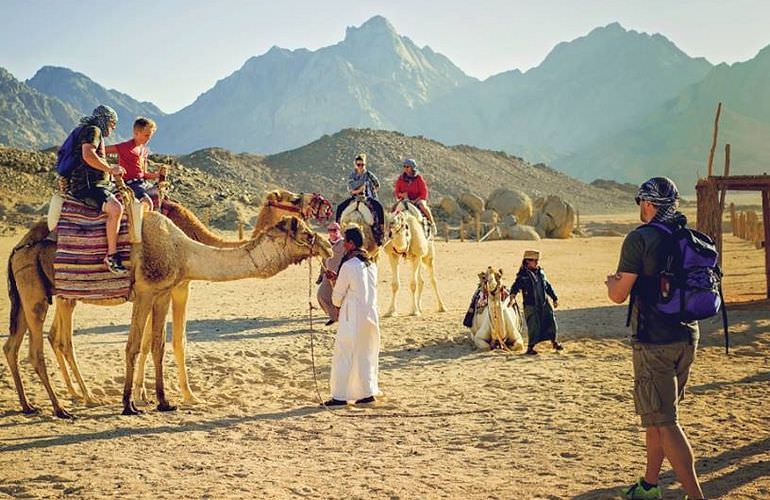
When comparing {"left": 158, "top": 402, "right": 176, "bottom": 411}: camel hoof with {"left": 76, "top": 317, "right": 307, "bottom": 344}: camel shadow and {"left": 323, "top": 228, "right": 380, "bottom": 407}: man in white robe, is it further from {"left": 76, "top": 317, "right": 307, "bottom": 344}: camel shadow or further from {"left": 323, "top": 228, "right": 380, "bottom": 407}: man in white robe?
{"left": 76, "top": 317, "right": 307, "bottom": 344}: camel shadow

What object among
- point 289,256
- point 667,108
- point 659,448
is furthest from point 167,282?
point 667,108

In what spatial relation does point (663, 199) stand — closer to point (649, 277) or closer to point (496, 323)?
point (649, 277)

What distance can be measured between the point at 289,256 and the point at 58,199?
96.7 inches

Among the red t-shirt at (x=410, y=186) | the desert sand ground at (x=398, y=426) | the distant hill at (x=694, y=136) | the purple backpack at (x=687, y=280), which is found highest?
the distant hill at (x=694, y=136)

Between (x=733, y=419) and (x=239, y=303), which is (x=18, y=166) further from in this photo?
(x=733, y=419)

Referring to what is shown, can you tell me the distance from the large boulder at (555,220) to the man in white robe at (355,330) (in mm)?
35333

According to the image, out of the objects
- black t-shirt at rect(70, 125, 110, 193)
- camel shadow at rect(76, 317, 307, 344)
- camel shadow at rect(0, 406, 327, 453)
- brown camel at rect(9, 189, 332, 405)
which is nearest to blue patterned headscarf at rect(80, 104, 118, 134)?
black t-shirt at rect(70, 125, 110, 193)

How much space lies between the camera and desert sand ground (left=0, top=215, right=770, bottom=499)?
6.52 metres

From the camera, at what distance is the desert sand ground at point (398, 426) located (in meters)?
6.52

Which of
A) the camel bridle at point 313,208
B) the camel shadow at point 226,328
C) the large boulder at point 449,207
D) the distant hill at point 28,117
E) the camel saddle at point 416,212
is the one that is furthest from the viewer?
the distant hill at point 28,117

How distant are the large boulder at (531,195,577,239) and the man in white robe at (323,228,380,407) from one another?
1391 inches

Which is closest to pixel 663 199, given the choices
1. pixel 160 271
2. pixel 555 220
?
pixel 160 271

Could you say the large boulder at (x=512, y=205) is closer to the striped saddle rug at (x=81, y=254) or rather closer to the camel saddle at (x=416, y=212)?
the camel saddle at (x=416, y=212)

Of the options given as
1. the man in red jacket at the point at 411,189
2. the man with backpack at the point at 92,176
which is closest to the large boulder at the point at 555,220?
the man in red jacket at the point at 411,189
